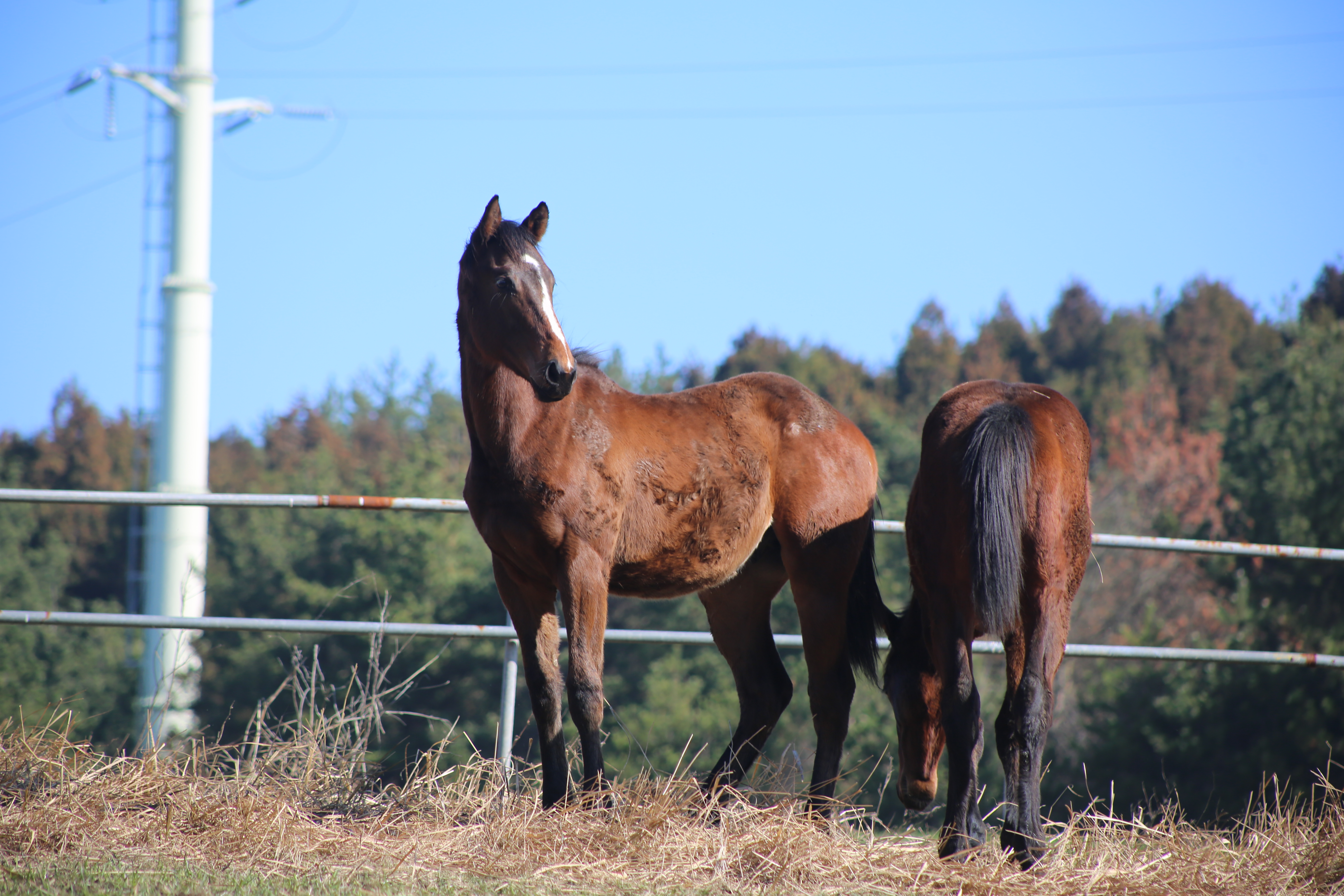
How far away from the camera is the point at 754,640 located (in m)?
4.84

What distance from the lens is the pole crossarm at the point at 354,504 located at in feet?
14.4

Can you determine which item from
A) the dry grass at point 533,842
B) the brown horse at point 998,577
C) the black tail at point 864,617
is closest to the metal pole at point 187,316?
the dry grass at point 533,842

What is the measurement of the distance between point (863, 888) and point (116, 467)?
155 feet

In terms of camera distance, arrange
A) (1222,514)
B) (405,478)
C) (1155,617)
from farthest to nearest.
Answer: (405,478) < (1155,617) < (1222,514)

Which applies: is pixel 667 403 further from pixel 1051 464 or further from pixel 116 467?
pixel 116 467

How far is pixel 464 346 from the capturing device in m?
4.01

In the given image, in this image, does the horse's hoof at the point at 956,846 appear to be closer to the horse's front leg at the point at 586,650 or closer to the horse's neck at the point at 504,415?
the horse's front leg at the point at 586,650

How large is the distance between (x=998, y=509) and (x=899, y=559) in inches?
1317

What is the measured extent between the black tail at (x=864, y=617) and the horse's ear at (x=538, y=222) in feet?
6.03

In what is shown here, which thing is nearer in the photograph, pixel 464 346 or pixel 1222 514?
pixel 464 346

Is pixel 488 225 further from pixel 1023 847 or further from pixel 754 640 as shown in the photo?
pixel 1023 847

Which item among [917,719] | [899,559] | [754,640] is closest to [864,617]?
[754,640]

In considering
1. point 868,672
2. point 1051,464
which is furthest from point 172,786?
point 1051,464

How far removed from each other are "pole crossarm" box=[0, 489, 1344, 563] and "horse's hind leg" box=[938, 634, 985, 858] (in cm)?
80
